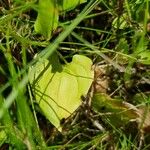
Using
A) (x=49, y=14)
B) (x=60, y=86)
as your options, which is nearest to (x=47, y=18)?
(x=49, y=14)

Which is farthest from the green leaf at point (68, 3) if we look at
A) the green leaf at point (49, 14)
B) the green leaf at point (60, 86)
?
the green leaf at point (60, 86)

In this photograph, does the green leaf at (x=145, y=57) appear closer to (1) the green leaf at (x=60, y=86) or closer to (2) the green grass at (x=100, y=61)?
(2) the green grass at (x=100, y=61)

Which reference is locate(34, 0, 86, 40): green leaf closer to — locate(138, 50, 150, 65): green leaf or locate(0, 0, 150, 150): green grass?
locate(0, 0, 150, 150): green grass

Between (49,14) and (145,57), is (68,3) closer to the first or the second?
(49,14)

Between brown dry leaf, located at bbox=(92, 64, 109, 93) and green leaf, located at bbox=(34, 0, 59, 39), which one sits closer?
green leaf, located at bbox=(34, 0, 59, 39)

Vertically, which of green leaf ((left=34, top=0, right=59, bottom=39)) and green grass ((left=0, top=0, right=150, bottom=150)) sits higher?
green leaf ((left=34, top=0, right=59, bottom=39))

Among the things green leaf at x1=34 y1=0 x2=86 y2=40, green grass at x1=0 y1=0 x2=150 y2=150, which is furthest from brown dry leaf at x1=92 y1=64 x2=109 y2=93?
green leaf at x1=34 y1=0 x2=86 y2=40
